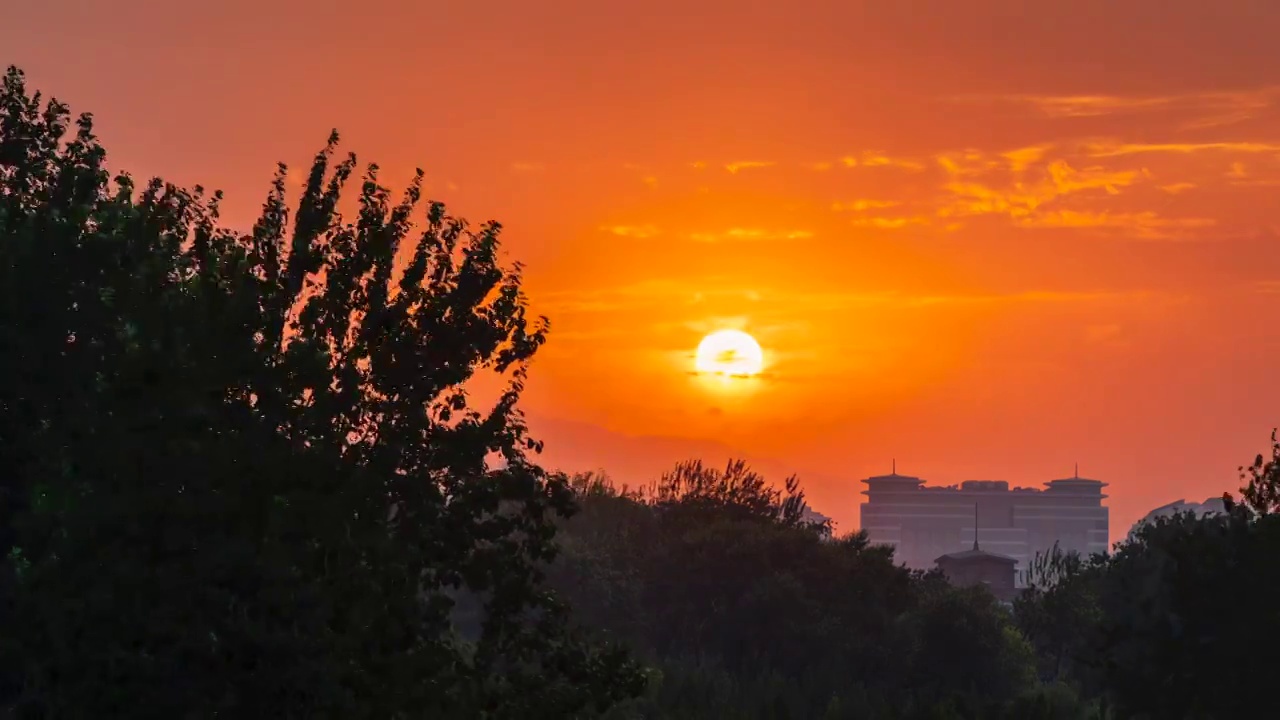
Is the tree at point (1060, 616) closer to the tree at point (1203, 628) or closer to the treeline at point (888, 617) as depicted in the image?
the treeline at point (888, 617)

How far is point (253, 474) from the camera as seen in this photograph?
69.0ft

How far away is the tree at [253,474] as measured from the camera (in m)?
20.0

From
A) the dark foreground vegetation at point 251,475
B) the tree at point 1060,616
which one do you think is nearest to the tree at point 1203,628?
the dark foreground vegetation at point 251,475

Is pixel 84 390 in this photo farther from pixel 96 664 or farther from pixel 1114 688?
pixel 1114 688

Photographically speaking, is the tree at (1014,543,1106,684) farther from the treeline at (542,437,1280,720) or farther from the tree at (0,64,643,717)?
the tree at (0,64,643,717)

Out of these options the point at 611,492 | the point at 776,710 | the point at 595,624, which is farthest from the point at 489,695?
A: the point at 611,492

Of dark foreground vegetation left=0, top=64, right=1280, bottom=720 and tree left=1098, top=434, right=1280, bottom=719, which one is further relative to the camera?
tree left=1098, top=434, right=1280, bottom=719

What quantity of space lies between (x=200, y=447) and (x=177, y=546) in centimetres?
117

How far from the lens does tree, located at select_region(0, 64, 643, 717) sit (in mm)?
20031

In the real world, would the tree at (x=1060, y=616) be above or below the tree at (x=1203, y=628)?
above

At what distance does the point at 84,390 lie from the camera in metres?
24.0

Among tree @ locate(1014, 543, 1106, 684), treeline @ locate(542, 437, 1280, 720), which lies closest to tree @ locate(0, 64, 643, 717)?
treeline @ locate(542, 437, 1280, 720)

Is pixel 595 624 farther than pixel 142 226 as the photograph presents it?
Yes

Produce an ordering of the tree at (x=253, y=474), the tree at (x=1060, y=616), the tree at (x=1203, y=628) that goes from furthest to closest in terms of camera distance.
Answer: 1. the tree at (x=1060, y=616)
2. the tree at (x=1203, y=628)
3. the tree at (x=253, y=474)
